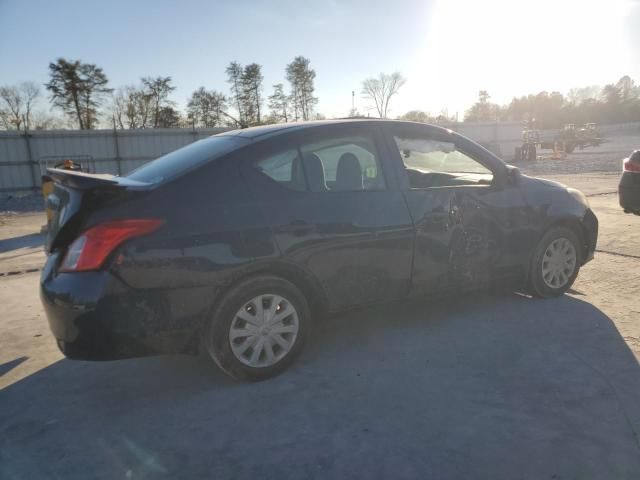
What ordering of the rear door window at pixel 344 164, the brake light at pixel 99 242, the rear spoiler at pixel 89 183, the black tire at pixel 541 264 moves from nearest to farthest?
1. the brake light at pixel 99 242
2. the rear spoiler at pixel 89 183
3. the rear door window at pixel 344 164
4. the black tire at pixel 541 264

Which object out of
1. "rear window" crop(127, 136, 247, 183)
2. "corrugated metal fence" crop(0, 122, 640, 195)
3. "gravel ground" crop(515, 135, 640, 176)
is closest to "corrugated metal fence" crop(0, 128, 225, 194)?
"corrugated metal fence" crop(0, 122, 640, 195)

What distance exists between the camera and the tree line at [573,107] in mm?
84875

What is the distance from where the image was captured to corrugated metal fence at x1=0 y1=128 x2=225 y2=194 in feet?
65.0

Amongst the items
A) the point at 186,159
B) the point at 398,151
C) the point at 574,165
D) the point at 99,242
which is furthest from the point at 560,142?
the point at 99,242

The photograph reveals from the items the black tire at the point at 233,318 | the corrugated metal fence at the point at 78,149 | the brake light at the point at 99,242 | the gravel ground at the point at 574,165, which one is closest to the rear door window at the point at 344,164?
the black tire at the point at 233,318

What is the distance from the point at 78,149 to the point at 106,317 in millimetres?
20835

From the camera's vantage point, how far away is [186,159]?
3.39 m

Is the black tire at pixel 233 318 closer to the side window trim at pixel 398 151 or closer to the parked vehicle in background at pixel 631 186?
the side window trim at pixel 398 151

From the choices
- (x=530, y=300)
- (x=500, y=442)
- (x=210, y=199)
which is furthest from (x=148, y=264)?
(x=530, y=300)

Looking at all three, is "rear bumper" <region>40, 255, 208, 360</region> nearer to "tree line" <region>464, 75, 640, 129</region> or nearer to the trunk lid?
the trunk lid

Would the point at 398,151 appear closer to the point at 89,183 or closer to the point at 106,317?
the point at 89,183

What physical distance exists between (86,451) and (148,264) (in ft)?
3.34

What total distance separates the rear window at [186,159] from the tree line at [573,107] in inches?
3259

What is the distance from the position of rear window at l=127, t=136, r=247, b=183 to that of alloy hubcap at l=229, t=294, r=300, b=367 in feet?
3.11
